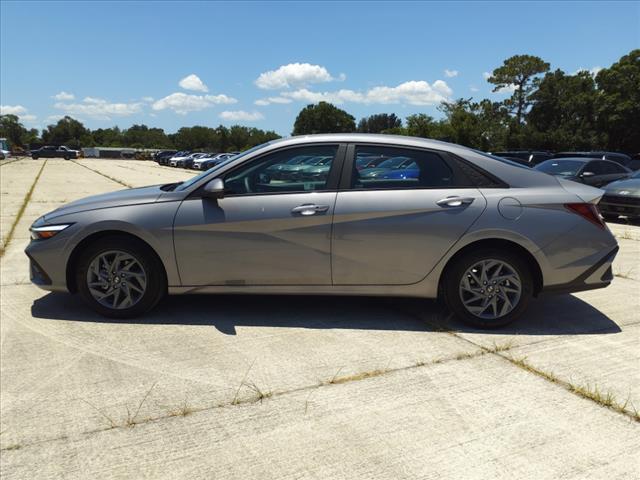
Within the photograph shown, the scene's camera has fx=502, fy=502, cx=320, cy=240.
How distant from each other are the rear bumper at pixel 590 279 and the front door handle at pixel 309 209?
1.92 m

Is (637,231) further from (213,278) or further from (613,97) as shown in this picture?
(613,97)

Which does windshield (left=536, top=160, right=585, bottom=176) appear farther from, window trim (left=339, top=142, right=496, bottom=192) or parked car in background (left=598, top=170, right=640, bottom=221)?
window trim (left=339, top=142, right=496, bottom=192)

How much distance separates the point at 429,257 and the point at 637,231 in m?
8.17

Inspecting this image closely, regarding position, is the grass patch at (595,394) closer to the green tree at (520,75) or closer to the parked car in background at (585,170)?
the parked car in background at (585,170)

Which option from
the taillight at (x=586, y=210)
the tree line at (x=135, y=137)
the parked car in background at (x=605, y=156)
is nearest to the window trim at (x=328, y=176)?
the taillight at (x=586, y=210)

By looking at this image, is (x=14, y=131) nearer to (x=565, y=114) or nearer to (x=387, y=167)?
(x=565, y=114)

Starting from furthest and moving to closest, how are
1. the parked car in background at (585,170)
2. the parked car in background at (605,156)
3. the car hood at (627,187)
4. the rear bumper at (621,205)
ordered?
the parked car in background at (605,156) < the parked car in background at (585,170) < the car hood at (627,187) < the rear bumper at (621,205)

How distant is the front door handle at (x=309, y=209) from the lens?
400 centimetres

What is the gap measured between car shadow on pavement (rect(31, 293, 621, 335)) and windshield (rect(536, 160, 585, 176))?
913cm

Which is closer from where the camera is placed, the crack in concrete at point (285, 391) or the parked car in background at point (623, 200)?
the crack in concrete at point (285, 391)

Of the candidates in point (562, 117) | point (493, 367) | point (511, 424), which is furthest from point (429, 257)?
point (562, 117)

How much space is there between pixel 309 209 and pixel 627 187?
1011 centimetres

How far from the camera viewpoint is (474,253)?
4031mm

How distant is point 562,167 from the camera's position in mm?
13234
